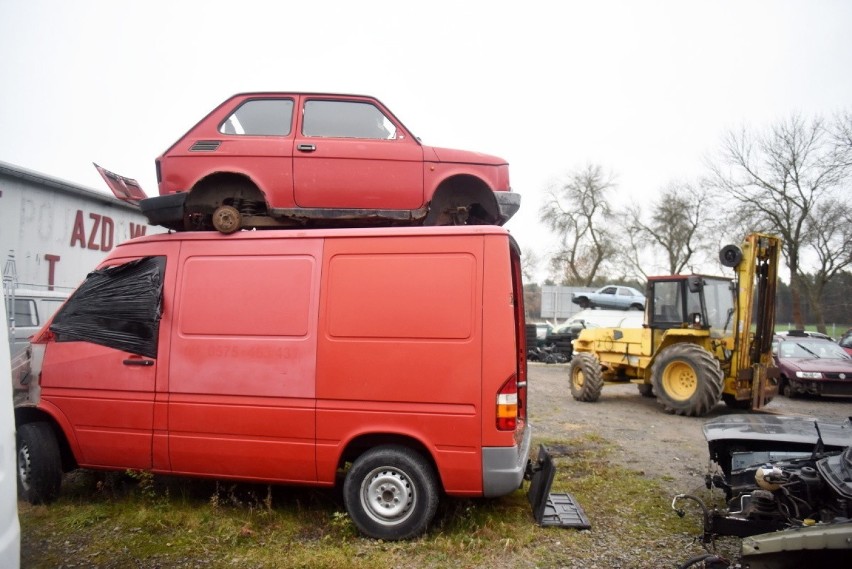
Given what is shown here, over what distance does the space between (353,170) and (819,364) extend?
519 inches

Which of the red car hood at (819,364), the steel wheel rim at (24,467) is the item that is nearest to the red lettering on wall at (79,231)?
the steel wheel rim at (24,467)

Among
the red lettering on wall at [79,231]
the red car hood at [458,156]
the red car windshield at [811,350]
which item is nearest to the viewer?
the red car hood at [458,156]

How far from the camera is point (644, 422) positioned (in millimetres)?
9945

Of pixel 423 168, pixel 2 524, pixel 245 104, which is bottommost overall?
pixel 2 524

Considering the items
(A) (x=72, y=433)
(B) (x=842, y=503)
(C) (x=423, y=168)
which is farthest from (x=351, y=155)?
(B) (x=842, y=503)

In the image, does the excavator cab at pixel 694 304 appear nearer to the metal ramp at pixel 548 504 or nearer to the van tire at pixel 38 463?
the metal ramp at pixel 548 504

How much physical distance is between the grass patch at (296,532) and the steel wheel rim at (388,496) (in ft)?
0.61

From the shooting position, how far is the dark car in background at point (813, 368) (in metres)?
13.1

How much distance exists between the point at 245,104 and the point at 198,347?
7.23 ft

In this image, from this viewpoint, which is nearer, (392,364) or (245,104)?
(392,364)

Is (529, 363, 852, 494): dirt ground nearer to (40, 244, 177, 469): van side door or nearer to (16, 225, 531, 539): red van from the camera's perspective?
(16, 225, 531, 539): red van

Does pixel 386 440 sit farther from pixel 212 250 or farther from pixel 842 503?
pixel 842 503

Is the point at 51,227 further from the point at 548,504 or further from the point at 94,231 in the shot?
the point at 548,504

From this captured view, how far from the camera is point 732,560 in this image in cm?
401
